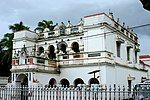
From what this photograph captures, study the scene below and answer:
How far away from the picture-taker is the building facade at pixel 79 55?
24016 millimetres

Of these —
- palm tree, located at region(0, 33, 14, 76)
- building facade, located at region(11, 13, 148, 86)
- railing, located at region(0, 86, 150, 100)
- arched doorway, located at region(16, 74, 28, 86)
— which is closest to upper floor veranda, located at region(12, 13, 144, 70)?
building facade, located at region(11, 13, 148, 86)

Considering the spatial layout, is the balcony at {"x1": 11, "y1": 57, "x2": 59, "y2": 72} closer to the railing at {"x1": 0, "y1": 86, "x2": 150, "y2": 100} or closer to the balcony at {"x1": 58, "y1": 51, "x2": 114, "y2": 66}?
the balcony at {"x1": 58, "y1": 51, "x2": 114, "y2": 66}

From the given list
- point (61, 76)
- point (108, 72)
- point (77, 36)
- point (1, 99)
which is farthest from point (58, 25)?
point (1, 99)

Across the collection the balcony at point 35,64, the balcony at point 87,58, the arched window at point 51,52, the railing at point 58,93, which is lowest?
the railing at point 58,93

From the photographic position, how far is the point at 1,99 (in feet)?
45.7

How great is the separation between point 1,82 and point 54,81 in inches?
263

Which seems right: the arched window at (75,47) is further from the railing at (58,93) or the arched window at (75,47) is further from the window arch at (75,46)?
the railing at (58,93)

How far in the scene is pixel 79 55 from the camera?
2545 centimetres

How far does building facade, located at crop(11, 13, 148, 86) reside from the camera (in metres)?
24.0

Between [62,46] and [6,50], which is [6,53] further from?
[62,46]

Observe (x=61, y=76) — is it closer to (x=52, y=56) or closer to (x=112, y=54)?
(x=52, y=56)

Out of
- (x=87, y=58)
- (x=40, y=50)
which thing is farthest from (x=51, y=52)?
(x=87, y=58)

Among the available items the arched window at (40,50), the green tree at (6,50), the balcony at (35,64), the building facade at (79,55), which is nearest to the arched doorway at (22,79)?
the building facade at (79,55)

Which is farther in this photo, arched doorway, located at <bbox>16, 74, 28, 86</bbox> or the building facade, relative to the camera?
arched doorway, located at <bbox>16, 74, 28, 86</bbox>
